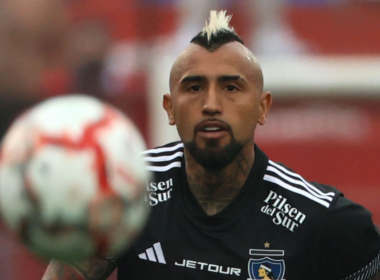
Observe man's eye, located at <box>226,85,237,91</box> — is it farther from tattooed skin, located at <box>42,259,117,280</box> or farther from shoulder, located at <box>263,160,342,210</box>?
tattooed skin, located at <box>42,259,117,280</box>

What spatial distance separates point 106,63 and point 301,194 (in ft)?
12.8

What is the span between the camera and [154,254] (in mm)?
3576

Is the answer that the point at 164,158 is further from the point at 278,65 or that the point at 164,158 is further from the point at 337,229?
the point at 278,65

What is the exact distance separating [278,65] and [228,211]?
4.82 meters

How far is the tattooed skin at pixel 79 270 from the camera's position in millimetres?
3465

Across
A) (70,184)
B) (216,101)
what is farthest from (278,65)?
(70,184)

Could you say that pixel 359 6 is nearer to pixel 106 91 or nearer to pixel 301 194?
pixel 106 91

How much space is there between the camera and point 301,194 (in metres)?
3.69

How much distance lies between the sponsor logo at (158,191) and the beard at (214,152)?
258 millimetres

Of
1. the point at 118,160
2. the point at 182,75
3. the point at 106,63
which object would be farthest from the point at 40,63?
the point at 118,160

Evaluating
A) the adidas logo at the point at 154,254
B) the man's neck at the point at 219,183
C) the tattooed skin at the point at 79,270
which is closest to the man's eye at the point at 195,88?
the man's neck at the point at 219,183

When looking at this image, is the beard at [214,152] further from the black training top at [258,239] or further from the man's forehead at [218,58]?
the man's forehead at [218,58]

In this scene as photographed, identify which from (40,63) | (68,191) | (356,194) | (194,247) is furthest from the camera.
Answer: (356,194)

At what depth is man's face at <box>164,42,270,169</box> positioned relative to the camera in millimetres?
3490
